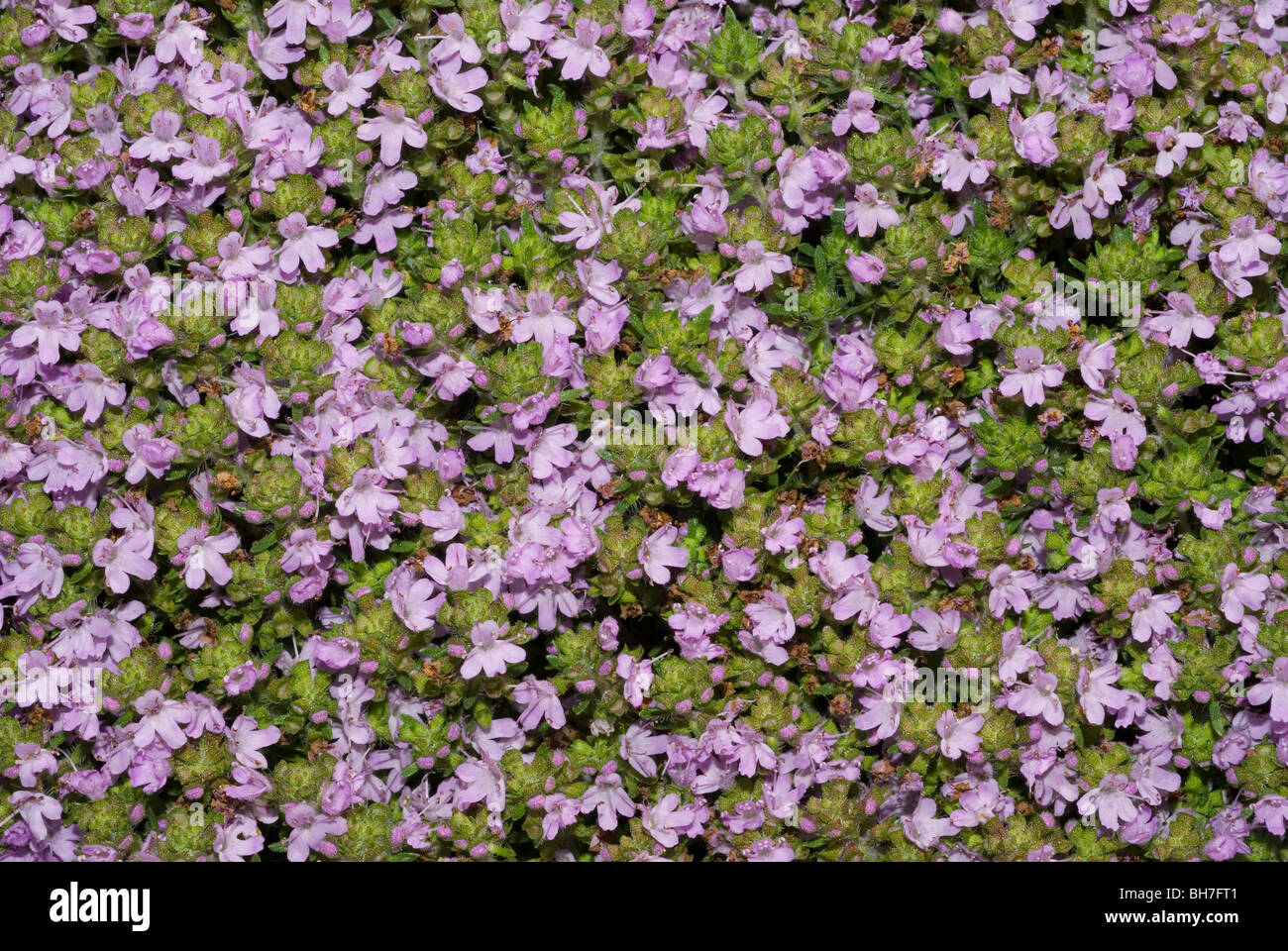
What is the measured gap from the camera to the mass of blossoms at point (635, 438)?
3.56 metres

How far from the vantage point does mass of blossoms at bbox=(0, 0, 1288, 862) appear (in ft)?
11.7

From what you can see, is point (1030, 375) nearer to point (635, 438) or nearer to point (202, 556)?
point (635, 438)

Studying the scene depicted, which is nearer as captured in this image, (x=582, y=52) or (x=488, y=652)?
(x=488, y=652)

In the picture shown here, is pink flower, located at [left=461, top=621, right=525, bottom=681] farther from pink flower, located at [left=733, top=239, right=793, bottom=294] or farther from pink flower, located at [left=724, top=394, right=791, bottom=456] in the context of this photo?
pink flower, located at [left=733, top=239, right=793, bottom=294]

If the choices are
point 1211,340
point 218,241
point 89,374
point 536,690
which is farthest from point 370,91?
point 1211,340

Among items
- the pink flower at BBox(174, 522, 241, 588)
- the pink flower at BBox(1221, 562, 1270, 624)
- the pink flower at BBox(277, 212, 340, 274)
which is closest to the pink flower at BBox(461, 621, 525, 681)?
the pink flower at BBox(174, 522, 241, 588)

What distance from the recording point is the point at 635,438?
356cm

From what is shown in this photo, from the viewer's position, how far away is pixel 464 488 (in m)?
3.65

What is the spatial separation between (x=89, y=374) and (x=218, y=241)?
503 millimetres

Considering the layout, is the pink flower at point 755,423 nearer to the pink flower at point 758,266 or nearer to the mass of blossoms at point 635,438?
the mass of blossoms at point 635,438

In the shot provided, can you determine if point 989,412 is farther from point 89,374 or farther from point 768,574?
point 89,374

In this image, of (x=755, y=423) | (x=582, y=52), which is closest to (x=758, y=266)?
(x=755, y=423)

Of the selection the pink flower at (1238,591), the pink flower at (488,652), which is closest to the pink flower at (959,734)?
the pink flower at (1238,591)

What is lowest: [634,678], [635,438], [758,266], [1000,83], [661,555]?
[634,678]
